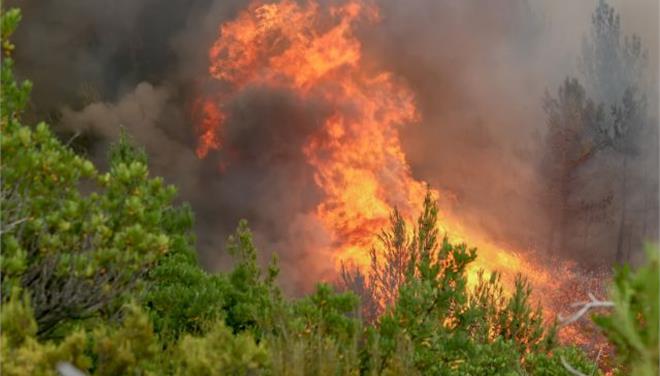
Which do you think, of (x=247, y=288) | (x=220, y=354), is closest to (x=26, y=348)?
(x=220, y=354)

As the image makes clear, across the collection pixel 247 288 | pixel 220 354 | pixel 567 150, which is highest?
pixel 567 150

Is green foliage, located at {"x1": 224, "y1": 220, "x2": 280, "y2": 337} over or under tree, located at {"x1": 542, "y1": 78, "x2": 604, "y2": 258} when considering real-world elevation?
under

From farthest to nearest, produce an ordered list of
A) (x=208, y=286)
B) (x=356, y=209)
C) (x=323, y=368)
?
(x=356, y=209)
(x=208, y=286)
(x=323, y=368)

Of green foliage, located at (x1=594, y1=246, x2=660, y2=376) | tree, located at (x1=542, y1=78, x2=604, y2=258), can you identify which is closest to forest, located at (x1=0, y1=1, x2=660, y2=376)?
green foliage, located at (x1=594, y1=246, x2=660, y2=376)

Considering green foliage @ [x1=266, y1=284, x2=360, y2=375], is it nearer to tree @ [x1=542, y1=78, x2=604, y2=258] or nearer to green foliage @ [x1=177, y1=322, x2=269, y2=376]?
green foliage @ [x1=177, y1=322, x2=269, y2=376]

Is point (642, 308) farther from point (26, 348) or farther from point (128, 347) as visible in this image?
point (26, 348)

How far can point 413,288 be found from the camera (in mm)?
10727

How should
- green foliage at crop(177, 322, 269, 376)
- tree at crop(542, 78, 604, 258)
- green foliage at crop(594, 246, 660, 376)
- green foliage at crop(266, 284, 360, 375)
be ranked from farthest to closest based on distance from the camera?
tree at crop(542, 78, 604, 258) < green foliage at crop(266, 284, 360, 375) < green foliage at crop(177, 322, 269, 376) < green foliage at crop(594, 246, 660, 376)

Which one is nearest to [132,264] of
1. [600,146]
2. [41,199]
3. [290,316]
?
[41,199]

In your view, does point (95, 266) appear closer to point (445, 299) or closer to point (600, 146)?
point (445, 299)

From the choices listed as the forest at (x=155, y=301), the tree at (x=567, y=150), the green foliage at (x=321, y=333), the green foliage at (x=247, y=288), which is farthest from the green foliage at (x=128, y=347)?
the tree at (x=567, y=150)

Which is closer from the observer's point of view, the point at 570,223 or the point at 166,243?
the point at 166,243

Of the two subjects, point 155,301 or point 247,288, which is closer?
point 155,301

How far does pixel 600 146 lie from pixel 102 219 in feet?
174
